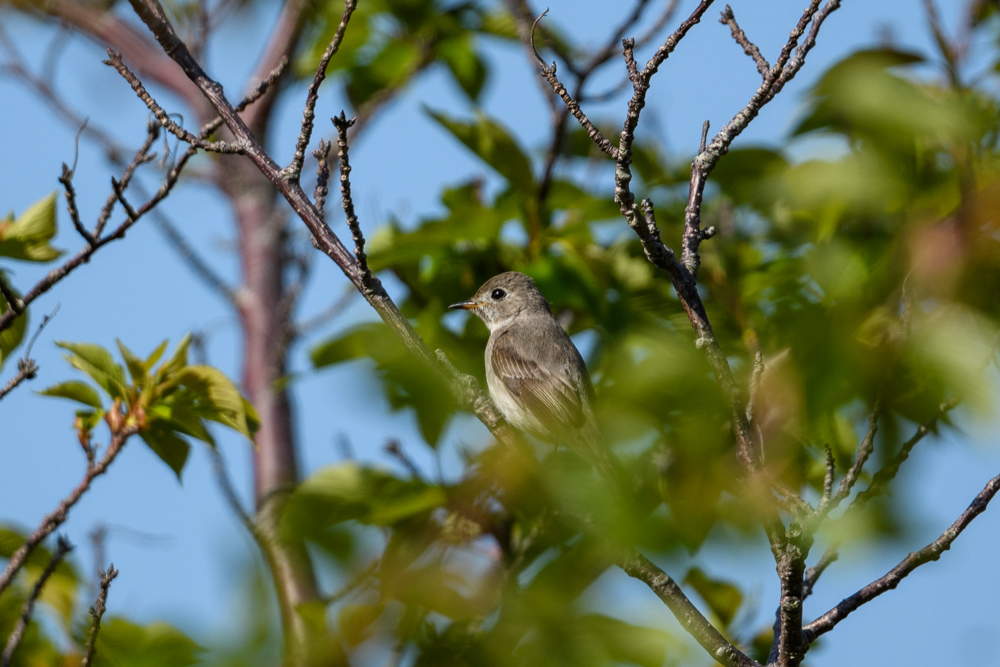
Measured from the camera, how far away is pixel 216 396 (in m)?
3.28

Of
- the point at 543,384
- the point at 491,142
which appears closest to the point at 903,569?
the point at 491,142

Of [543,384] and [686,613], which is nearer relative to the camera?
[686,613]

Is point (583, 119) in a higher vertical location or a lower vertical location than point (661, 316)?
lower

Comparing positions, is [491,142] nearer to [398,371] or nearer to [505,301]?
[398,371]

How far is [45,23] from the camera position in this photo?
676cm

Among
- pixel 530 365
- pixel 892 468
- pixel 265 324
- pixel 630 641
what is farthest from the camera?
pixel 265 324

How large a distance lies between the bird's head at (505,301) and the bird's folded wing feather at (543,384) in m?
0.19

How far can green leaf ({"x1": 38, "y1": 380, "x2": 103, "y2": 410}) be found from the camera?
3.25m

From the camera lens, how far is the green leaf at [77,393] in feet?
10.7

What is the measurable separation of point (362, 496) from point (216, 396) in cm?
63

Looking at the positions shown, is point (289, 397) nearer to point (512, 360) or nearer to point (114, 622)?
point (512, 360)

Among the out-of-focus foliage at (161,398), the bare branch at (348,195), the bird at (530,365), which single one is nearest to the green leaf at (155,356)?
the out-of-focus foliage at (161,398)

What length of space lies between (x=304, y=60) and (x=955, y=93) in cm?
338

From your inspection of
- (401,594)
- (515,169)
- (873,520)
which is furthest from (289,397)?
(873,520)
